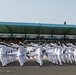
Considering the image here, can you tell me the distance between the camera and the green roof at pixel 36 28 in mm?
17000

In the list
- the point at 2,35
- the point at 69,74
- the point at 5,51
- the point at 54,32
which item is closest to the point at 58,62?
the point at 5,51

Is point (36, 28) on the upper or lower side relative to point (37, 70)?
upper

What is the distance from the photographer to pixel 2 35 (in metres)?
20.7

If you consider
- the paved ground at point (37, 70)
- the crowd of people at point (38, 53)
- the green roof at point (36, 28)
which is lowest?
the paved ground at point (37, 70)

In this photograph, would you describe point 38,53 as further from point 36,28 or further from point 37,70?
point 36,28

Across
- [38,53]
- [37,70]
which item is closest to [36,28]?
[38,53]

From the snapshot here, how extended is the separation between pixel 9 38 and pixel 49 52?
9.56 meters

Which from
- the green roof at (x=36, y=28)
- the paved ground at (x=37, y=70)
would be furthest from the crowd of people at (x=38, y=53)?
the green roof at (x=36, y=28)

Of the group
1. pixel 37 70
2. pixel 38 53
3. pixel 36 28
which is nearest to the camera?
pixel 37 70

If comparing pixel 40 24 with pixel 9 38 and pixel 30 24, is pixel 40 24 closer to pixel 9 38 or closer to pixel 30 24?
pixel 30 24

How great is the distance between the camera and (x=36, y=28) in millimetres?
18578

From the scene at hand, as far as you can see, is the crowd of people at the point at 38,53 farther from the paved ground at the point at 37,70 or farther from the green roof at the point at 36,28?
the green roof at the point at 36,28

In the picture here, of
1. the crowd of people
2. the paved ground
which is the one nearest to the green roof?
the crowd of people

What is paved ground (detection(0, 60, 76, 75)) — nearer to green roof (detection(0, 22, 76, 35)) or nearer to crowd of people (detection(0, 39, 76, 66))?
→ crowd of people (detection(0, 39, 76, 66))
